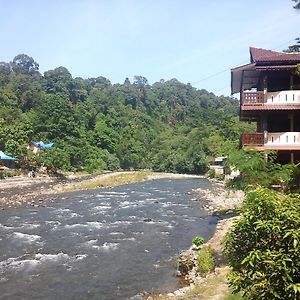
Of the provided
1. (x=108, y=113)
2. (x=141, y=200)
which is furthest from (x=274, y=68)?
(x=108, y=113)

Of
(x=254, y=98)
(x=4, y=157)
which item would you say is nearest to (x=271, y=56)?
(x=254, y=98)

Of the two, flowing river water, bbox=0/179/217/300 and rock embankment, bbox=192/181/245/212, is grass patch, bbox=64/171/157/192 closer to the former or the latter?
flowing river water, bbox=0/179/217/300

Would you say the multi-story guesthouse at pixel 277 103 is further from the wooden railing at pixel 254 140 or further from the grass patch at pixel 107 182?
the grass patch at pixel 107 182

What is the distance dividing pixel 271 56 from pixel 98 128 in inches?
2654

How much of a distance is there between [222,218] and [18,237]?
12.7 meters

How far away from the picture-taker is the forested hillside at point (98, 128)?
5981 centimetres

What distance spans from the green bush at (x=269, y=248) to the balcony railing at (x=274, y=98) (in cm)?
1134

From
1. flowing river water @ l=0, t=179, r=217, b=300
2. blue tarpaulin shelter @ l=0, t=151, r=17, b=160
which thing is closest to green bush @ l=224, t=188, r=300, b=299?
flowing river water @ l=0, t=179, r=217, b=300

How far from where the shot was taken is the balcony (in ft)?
58.6

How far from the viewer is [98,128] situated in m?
84.0

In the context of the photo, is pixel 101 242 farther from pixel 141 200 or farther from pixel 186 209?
pixel 141 200

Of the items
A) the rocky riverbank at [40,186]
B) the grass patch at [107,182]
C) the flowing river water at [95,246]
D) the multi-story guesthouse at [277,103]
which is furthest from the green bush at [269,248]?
the grass patch at [107,182]

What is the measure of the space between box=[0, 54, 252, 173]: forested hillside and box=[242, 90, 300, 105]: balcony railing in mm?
18402

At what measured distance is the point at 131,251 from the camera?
1945 cm
